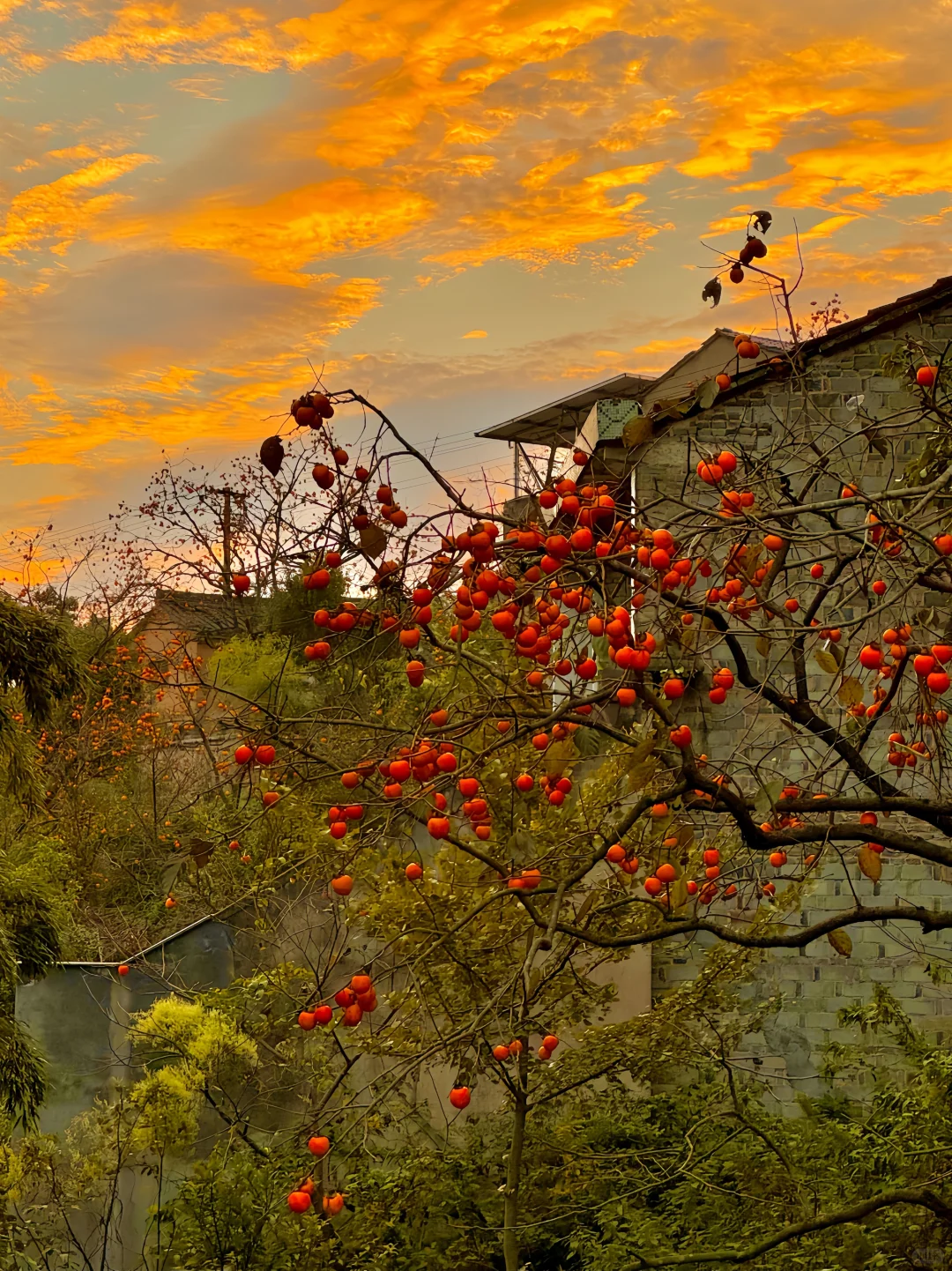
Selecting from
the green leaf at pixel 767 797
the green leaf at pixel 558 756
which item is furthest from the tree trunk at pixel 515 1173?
the green leaf at pixel 767 797

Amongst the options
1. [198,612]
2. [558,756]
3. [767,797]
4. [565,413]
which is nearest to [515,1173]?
[558,756]

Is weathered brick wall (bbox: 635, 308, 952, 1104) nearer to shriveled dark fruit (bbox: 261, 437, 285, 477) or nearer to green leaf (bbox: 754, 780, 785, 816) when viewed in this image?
green leaf (bbox: 754, 780, 785, 816)

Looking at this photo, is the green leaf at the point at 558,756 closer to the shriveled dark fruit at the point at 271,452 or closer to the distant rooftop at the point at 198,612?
the shriveled dark fruit at the point at 271,452

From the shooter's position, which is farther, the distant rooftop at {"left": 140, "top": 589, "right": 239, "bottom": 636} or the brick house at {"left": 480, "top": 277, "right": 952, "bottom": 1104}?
the distant rooftop at {"left": 140, "top": 589, "right": 239, "bottom": 636}

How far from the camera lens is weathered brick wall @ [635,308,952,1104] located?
7.68 metres

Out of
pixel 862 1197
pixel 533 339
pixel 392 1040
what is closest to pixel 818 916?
pixel 862 1197

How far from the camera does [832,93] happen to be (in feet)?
17.5

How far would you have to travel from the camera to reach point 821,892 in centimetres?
779

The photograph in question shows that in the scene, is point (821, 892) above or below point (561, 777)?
below

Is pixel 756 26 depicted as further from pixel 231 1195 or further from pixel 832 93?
pixel 231 1195

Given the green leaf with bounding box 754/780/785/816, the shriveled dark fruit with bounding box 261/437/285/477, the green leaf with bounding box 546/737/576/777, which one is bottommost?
the green leaf with bounding box 754/780/785/816

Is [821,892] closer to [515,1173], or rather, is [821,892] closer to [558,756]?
[515,1173]

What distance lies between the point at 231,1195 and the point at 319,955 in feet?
5.17

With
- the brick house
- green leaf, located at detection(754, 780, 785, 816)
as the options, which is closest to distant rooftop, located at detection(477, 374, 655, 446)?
the brick house
